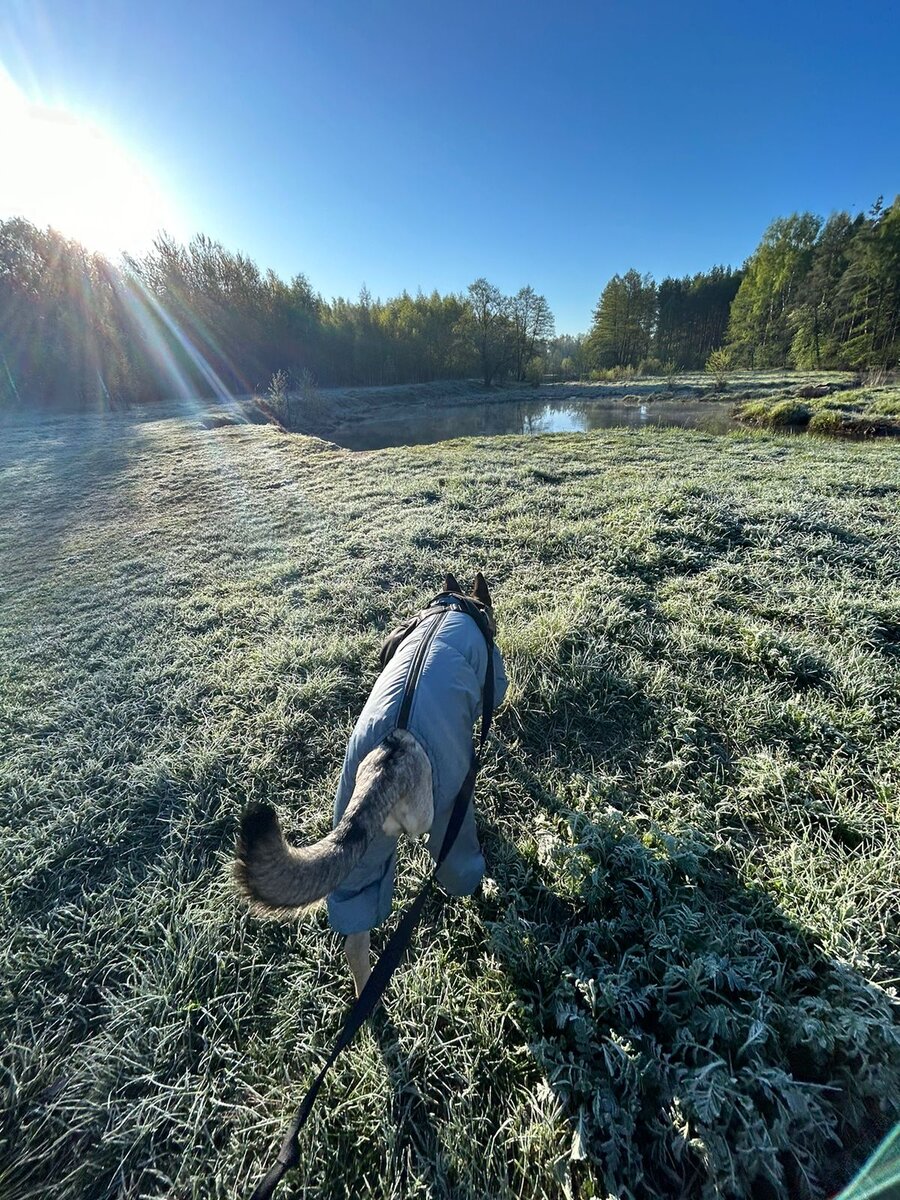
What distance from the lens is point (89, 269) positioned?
98.3 feet

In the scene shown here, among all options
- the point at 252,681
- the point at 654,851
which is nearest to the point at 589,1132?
the point at 654,851

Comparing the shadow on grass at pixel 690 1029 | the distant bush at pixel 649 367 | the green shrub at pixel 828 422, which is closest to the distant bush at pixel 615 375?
the distant bush at pixel 649 367

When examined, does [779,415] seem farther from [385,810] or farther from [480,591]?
[385,810]

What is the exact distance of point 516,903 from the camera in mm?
2039

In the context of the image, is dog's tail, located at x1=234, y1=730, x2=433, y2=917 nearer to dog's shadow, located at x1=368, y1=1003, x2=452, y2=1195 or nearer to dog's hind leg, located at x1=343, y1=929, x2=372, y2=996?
dog's hind leg, located at x1=343, y1=929, x2=372, y2=996

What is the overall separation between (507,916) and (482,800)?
70cm

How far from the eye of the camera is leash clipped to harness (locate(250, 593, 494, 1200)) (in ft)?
3.96

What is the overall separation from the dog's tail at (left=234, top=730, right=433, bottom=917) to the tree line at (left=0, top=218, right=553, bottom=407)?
118 ft

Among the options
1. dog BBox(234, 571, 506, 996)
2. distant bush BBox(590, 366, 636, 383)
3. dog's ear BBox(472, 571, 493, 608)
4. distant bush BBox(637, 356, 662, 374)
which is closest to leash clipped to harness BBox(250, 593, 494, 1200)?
dog BBox(234, 571, 506, 996)

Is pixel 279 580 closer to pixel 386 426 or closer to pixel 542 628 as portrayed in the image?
pixel 542 628

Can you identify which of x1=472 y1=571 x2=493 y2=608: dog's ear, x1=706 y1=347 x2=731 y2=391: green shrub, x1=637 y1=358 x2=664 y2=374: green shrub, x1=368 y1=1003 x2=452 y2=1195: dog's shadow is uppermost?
x1=637 y1=358 x2=664 y2=374: green shrub

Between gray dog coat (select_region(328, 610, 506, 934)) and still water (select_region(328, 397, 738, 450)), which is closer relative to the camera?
gray dog coat (select_region(328, 610, 506, 934))

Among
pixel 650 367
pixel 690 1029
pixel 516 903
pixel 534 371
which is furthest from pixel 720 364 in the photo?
pixel 690 1029

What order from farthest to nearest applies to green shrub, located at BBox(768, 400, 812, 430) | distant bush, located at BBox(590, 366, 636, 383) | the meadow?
1. distant bush, located at BBox(590, 366, 636, 383)
2. green shrub, located at BBox(768, 400, 812, 430)
3. the meadow
